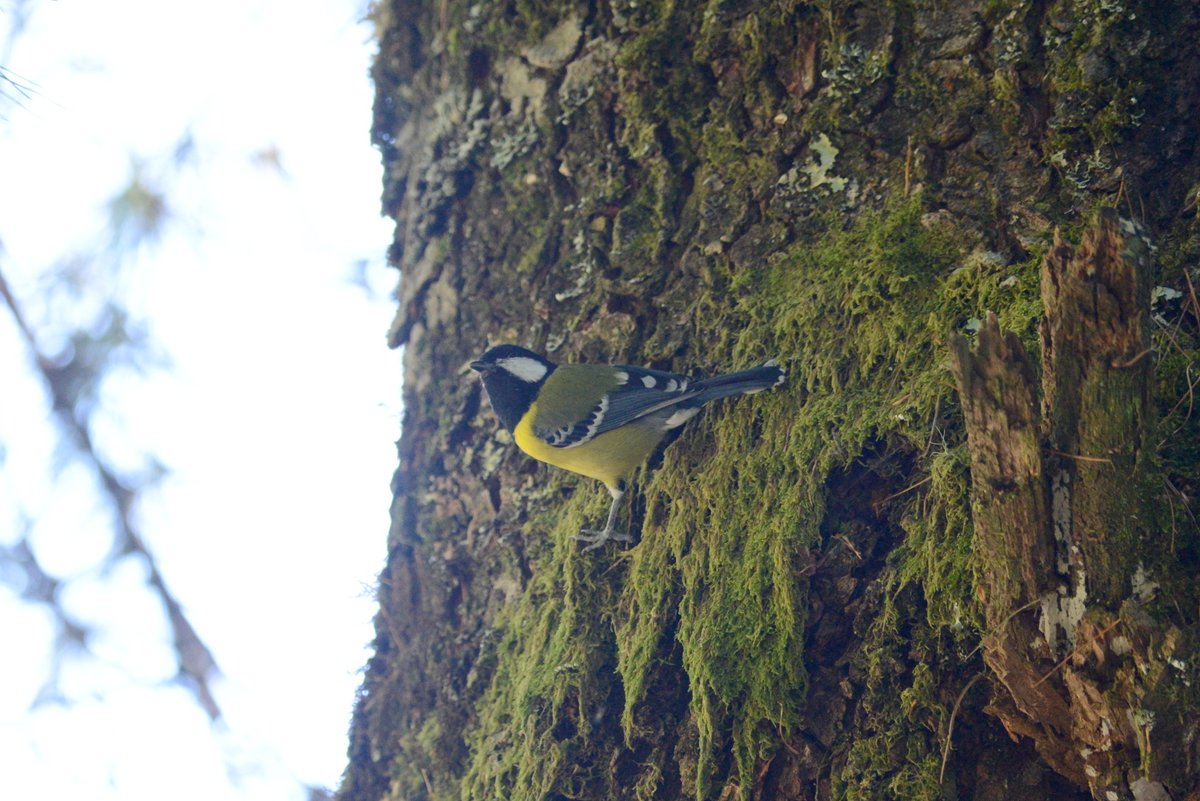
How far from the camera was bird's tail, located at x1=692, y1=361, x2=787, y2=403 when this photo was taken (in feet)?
8.44

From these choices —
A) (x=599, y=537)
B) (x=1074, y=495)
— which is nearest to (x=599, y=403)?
(x=599, y=537)

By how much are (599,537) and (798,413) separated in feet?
2.29

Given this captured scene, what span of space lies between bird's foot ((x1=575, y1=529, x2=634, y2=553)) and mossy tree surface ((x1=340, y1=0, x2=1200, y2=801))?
0.06 metres

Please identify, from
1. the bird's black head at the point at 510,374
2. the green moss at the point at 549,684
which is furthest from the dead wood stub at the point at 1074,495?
the bird's black head at the point at 510,374

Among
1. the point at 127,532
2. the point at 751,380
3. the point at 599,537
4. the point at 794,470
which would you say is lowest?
the point at 127,532

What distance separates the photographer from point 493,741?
273 cm

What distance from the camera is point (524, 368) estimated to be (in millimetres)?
3213

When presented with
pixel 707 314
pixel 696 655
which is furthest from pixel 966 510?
pixel 707 314

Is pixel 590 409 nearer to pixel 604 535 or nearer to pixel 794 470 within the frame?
pixel 604 535

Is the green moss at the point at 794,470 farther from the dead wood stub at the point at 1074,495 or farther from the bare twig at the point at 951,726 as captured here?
the dead wood stub at the point at 1074,495

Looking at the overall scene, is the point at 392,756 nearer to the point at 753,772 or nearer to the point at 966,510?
the point at 753,772

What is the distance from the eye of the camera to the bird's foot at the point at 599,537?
8.93 feet

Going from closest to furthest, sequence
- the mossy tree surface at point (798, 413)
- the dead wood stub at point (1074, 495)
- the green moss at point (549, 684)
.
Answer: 1. the dead wood stub at point (1074, 495)
2. the mossy tree surface at point (798, 413)
3. the green moss at point (549, 684)

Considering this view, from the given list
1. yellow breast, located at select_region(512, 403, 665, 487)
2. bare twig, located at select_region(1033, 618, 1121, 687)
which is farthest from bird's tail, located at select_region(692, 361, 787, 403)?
bare twig, located at select_region(1033, 618, 1121, 687)
